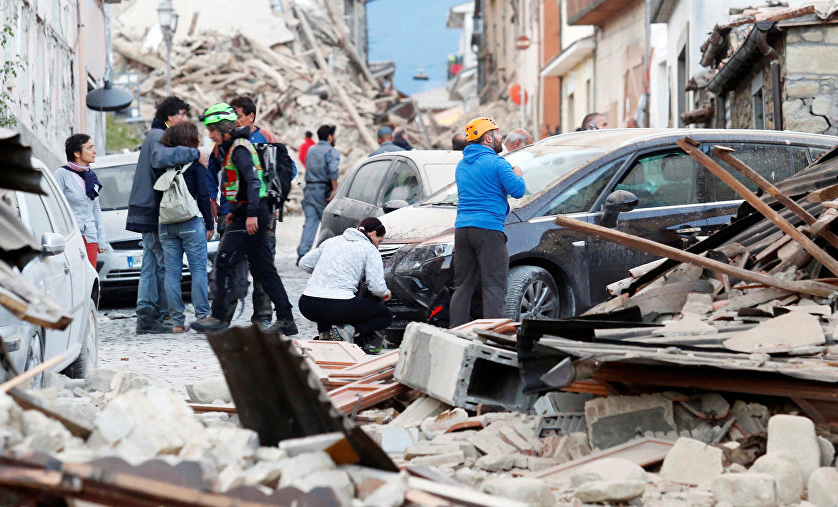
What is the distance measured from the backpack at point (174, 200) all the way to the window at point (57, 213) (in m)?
2.13

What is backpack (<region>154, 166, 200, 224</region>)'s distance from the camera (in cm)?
1033

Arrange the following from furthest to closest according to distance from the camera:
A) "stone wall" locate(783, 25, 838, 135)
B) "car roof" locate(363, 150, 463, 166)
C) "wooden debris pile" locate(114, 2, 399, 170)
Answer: "wooden debris pile" locate(114, 2, 399, 170)
"stone wall" locate(783, 25, 838, 135)
"car roof" locate(363, 150, 463, 166)

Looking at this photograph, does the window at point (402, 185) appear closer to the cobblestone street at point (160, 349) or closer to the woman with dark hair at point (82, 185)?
the cobblestone street at point (160, 349)

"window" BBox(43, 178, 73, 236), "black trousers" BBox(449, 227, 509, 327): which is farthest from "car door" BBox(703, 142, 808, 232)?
"window" BBox(43, 178, 73, 236)

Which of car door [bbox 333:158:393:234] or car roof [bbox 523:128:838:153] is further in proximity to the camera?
car door [bbox 333:158:393:234]

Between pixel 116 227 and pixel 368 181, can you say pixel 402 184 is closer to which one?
pixel 368 181

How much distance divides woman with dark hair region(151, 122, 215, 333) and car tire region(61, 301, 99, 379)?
216cm

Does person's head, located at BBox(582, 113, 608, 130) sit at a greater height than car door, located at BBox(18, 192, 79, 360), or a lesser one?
greater

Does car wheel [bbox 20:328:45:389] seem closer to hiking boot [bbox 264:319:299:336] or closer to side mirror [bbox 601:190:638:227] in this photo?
hiking boot [bbox 264:319:299:336]

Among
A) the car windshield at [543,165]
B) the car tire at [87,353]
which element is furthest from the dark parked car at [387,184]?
the car tire at [87,353]

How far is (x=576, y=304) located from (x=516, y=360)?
11.1 feet

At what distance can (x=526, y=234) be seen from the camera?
9203 mm

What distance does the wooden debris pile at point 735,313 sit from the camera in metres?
5.09

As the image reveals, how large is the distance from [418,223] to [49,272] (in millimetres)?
3602
